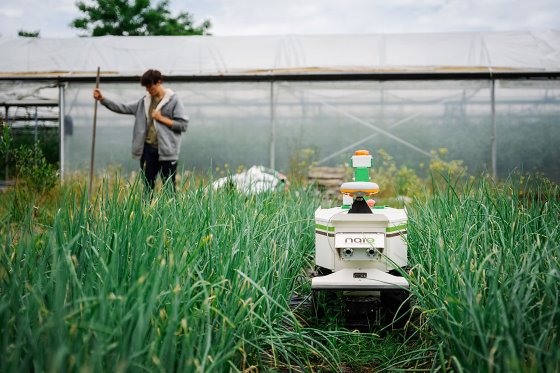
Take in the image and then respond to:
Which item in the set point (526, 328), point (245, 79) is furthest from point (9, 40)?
point (526, 328)

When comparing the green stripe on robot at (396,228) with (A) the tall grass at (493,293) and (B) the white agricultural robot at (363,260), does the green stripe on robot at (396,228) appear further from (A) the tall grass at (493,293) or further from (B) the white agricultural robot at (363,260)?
(A) the tall grass at (493,293)

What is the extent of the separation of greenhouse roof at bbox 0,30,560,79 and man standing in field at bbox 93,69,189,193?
4.81 meters

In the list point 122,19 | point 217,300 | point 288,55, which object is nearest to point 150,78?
point 217,300

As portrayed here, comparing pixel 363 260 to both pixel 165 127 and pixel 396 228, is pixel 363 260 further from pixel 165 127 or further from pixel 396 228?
pixel 165 127

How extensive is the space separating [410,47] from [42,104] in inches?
339

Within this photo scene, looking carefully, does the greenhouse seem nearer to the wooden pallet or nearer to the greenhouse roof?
the greenhouse roof

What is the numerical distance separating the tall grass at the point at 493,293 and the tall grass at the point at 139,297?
19.0 inches

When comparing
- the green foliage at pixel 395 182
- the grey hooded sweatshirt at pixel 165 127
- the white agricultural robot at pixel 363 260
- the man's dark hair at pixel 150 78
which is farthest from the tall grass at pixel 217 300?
the green foliage at pixel 395 182

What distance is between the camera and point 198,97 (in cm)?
1023

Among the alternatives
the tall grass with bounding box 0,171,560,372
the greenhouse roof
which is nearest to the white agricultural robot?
the tall grass with bounding box 0,171,560,372

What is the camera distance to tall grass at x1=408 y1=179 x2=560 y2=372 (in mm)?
1414

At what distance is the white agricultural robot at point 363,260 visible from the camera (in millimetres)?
2201

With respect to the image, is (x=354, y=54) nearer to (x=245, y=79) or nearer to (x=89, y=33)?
(x=245, y=79)

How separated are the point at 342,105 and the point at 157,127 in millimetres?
5570
